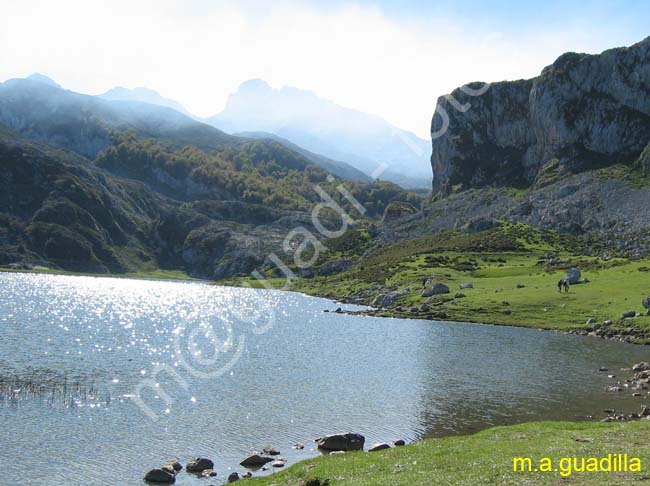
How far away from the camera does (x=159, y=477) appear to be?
115ft

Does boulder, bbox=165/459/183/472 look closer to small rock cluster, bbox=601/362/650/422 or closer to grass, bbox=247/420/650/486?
grass, bbox=247/420/650/486

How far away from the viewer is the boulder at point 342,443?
4134cm

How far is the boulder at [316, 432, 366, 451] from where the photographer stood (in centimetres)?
4134

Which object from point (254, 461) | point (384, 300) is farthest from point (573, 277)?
point (254, 461)

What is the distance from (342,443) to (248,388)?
68.1ft

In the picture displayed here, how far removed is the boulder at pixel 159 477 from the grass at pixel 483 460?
19.0 feet

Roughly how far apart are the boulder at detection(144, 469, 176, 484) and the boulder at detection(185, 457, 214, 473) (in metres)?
1.88

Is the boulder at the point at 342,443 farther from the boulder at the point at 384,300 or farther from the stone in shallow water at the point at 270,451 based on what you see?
the boulder at the point at 384,300

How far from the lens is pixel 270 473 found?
36844mm

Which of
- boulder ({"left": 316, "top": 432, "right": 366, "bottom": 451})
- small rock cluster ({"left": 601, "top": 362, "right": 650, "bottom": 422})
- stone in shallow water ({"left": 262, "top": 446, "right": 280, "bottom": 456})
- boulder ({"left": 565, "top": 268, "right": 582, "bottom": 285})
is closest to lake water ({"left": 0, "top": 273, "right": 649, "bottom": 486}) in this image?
stone in shallow water ({"left": 262, "top": 446, "right": 280, "bottom": 456})

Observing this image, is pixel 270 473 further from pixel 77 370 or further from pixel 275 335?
pixel 275 335

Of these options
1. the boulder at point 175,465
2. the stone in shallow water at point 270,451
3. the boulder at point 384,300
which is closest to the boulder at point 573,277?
the boulder at point 384,300

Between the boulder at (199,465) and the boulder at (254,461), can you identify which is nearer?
the boulder at (199,465)

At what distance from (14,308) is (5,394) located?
285ft
